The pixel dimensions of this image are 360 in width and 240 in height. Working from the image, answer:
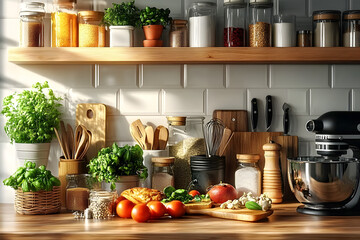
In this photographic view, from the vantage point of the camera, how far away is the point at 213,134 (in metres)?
2.69

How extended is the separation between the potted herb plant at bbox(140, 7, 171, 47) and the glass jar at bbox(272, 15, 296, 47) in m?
0.52

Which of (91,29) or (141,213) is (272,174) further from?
(91,29)

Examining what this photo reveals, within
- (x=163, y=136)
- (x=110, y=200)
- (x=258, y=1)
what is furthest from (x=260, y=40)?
(x=110, y=200)

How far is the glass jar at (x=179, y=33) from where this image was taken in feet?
8.56

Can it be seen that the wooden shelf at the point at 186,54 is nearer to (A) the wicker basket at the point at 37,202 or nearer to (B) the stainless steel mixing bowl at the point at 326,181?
(B) the stainless steel mixing bowl at the point at 326,181

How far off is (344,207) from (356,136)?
0.30 meters

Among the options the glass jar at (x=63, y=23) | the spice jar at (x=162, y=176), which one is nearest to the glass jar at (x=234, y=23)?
the spice jar at (x=162, y=176)

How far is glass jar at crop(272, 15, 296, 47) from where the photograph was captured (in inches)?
102

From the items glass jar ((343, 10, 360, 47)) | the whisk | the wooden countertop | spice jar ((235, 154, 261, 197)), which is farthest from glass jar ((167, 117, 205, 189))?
glass jar ((343, 10, 360, 47))

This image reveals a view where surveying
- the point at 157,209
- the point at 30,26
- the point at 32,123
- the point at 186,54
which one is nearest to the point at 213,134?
the point at 186,54

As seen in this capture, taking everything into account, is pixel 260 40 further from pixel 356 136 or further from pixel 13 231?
pixel 13 231

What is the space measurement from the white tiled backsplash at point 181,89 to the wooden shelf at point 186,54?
20 cm

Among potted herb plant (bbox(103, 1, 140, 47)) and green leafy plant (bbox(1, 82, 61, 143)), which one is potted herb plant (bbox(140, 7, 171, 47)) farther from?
green leafy plant (bbox(1, 82, 61, 143))

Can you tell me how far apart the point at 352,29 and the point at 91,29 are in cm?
123
